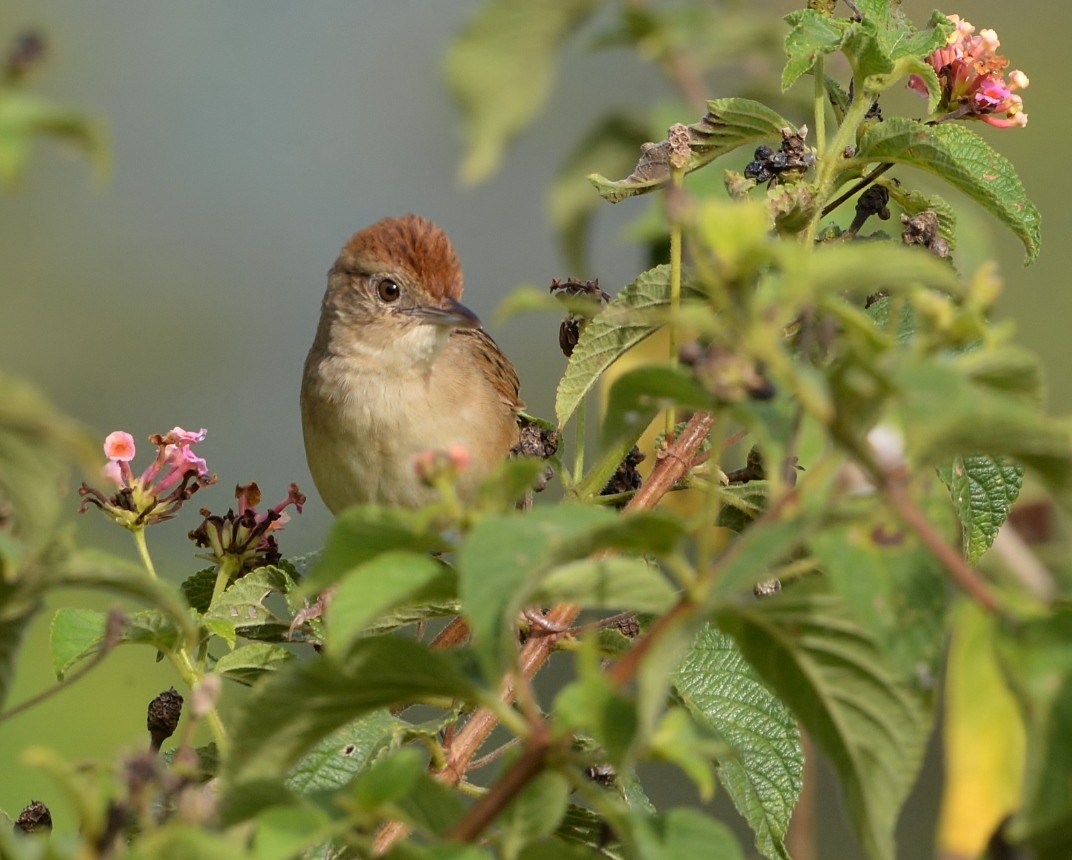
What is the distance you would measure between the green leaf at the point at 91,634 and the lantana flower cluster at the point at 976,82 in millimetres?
1410

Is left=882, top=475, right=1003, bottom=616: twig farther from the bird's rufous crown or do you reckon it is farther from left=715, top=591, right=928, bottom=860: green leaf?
the bird's rufous crown

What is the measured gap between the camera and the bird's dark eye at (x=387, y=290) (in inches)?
182

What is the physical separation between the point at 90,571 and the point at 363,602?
0.26 metres

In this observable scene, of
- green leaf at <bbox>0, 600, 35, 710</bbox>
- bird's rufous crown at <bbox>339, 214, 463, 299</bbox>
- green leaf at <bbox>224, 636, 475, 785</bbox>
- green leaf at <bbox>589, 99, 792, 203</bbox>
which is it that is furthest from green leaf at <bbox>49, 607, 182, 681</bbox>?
bird's rufous crown at <bbox>339, 214, 463, 299</bbox>

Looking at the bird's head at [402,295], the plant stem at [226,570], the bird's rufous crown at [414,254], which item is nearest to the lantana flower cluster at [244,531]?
the plant stem at [226,570]

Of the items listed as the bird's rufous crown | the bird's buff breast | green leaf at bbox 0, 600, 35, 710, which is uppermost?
the bird's rufous crown

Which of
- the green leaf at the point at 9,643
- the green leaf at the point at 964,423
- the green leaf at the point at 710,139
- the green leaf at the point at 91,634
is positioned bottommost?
the green leaf at the point at 91,634

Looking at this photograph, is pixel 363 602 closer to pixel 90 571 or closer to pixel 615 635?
pixel 90 571

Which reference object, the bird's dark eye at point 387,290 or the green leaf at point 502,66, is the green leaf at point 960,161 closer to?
the green leaf at point 502,66

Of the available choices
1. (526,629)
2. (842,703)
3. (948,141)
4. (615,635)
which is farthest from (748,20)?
(842,703)

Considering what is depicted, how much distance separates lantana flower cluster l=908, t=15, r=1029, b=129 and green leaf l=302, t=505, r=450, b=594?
1.36 metres

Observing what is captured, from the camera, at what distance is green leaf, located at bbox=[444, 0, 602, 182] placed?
3.82 metres

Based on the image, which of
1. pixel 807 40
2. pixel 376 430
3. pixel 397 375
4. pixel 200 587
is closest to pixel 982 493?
pixel 807 40

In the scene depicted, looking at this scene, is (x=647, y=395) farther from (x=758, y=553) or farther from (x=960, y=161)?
(x=960, y=161)
